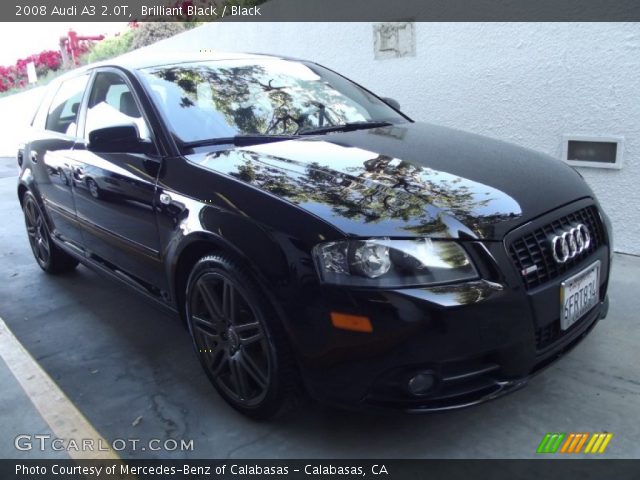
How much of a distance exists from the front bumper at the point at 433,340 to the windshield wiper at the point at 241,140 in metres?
1.12

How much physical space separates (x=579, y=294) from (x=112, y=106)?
280 cm

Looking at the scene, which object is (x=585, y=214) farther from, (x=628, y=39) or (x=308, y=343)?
(x=628, y=39)

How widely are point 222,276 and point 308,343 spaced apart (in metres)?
0.54

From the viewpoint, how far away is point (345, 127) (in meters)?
3.27

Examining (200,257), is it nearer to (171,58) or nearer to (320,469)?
(320,469)

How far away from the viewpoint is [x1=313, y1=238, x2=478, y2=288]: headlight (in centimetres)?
205

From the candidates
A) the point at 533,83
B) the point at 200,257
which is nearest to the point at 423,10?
the point at 533,83

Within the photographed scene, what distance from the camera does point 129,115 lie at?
10.7 feet

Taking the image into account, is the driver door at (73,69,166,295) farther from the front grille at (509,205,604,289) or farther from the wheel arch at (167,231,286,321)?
the front grille at (509,205,604,289)

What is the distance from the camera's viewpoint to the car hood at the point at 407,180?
7.04 feet

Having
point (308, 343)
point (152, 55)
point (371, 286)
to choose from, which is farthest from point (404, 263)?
point (152, 55)

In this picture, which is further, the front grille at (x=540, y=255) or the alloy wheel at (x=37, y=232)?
the alloy wheel at (x=37, y=232)

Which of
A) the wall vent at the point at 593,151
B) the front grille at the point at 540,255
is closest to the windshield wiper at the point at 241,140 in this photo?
the front grille at the point at 540,255

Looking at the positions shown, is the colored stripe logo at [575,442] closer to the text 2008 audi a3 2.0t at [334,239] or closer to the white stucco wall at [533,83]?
the text 2008 audi a3 2.0t at [334,239]
